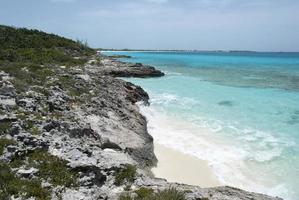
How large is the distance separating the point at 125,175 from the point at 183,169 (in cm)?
586

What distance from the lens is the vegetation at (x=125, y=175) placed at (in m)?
9.38

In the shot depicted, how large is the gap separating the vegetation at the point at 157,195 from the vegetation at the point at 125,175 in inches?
27.2

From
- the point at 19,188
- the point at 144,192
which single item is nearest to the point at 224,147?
the point at 144,192

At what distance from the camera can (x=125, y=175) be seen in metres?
9.58

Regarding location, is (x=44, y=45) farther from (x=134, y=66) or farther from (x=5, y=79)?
(x=5, y=79)

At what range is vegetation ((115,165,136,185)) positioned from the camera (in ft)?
30.8

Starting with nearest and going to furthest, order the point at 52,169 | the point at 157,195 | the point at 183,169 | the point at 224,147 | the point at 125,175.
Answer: the point at 157,195
the point at 52,169
the point at 125,175
the point at 183,169
the point at 224,147

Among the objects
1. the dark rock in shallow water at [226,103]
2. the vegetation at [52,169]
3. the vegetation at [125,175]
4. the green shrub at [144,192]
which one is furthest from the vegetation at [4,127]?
the dark rock in shallow water at [226,103]

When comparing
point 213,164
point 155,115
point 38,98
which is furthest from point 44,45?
point 213,164

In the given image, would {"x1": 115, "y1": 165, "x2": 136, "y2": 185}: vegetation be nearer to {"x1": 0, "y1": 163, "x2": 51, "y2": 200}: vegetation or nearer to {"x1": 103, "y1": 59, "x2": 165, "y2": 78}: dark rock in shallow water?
{"x1": 0, "y1": 163, "x2": 51, "y2": 200}: vegetation

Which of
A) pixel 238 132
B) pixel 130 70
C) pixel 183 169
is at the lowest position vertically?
pixel 183 169

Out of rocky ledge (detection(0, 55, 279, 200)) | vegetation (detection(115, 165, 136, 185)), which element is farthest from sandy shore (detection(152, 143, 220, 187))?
vegetation (detection(115, 165, 136, 185))

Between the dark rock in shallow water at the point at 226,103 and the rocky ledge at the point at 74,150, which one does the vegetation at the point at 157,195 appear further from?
the dark rock in shallow water at the point at 226,103

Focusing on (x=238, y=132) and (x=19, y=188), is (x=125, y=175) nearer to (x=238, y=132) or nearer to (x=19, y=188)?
(x=19, y=188)
